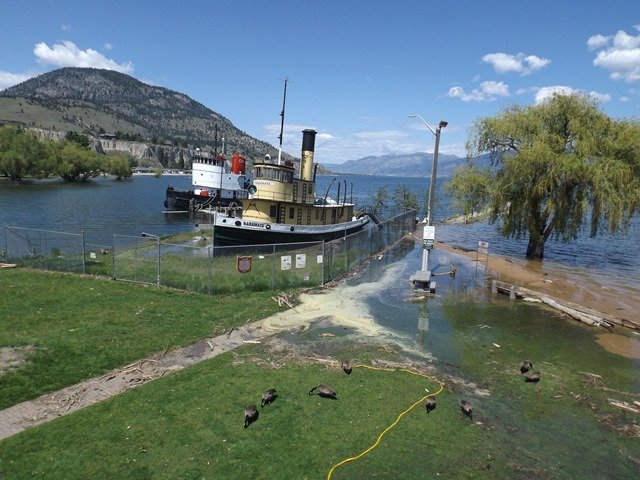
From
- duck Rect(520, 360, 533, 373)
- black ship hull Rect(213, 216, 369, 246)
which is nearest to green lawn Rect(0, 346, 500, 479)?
duck Rect(520, 360, 533, 373)

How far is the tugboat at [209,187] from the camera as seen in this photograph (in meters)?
59.8

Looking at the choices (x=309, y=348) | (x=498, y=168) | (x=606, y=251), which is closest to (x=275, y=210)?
(x=498, y=168)

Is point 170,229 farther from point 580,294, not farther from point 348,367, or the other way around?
point 348,367

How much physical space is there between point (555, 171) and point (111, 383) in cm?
2472

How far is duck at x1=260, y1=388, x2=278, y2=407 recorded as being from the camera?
915cm

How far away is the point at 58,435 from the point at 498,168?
27897 millimetres

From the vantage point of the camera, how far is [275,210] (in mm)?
28859

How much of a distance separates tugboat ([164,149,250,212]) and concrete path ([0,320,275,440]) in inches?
1888

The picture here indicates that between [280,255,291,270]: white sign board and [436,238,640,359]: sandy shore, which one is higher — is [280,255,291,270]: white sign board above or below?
above

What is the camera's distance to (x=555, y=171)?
82.1ft

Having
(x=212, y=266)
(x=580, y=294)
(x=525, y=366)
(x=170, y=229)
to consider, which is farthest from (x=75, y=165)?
(x=525, y=366)

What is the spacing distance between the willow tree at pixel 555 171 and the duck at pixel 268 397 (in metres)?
22.1

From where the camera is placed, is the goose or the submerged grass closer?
the goose

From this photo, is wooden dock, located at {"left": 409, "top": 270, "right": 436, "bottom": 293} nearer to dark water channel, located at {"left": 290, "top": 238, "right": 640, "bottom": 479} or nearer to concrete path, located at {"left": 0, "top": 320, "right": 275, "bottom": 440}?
dark water channel, located at {"left": 290, "top": 238, "right": 640, "bottom": 479}
